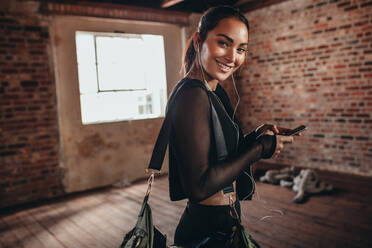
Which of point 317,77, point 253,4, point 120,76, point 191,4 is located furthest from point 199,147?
point 253,4

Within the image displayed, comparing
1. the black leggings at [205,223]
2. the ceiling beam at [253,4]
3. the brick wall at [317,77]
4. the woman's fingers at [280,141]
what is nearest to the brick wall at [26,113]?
the ceiling beam at [253,4]

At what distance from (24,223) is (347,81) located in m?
4.80

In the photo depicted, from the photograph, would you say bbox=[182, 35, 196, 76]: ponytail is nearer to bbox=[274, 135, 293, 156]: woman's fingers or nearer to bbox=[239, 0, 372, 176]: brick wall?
bbox=[274, 135, 293, 156]: woman's fingers

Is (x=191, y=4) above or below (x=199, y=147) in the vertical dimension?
above

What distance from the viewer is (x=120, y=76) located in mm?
5102

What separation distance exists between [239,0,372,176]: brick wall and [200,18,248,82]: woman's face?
4078mm

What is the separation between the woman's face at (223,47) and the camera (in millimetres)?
1048

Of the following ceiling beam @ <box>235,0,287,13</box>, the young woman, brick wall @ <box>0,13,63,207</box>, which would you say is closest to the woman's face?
the young woman

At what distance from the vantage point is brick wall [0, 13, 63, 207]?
4.04 m

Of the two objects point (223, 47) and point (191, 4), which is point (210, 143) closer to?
point (223, 47)

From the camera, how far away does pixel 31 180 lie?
4.28 m

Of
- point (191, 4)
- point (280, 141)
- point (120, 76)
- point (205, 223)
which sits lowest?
Answer: point (205, 223)

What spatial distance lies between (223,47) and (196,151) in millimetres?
388

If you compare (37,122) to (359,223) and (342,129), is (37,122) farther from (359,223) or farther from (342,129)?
(342,129)
